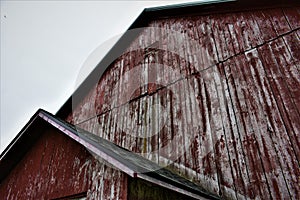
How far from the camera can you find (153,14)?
7594 millimetres

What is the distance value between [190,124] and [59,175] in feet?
8.01

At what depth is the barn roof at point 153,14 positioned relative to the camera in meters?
5.71

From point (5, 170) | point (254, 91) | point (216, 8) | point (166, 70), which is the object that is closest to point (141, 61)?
point (166, 70)

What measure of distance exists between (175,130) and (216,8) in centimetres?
305

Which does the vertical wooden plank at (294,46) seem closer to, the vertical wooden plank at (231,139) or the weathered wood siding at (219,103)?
the weathered wood siding at (219,103)

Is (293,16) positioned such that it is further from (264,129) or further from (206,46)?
(264,129)

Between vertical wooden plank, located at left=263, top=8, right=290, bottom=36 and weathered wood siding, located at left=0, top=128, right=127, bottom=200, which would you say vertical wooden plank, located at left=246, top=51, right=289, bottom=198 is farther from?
weathered wood siding, located at left=0, top=128, right=127, bottom=200

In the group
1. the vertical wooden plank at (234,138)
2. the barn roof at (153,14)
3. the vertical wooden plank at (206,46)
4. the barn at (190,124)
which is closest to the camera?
the barn at (190,124)

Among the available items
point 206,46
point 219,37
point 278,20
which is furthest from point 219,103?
point 278,20

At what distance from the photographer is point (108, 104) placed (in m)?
7.00

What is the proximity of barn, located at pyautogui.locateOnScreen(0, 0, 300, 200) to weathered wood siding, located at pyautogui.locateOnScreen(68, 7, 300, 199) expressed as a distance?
18 mm

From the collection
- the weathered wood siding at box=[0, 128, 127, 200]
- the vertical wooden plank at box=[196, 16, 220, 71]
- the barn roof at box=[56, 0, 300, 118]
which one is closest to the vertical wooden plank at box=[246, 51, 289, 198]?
the vertical wooden plank at box=[196, 16, 220, 71]

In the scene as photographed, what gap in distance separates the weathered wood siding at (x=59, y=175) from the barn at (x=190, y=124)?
18mm

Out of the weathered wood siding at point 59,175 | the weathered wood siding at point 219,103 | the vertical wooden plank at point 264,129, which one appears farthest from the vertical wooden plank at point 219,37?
the weathered wood siding at point 59,175
